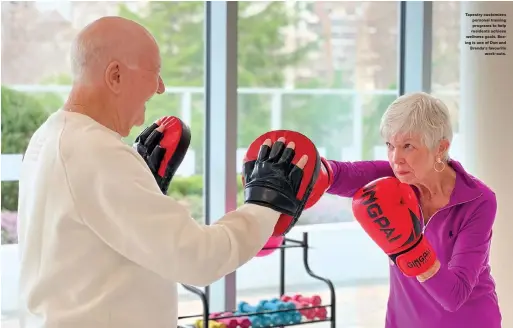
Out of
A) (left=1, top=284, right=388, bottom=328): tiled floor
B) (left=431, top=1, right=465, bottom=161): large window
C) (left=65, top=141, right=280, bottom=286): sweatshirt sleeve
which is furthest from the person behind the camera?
(left=431, top=1, right=465, bottom=161): large window

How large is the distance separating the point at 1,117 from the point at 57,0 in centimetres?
63

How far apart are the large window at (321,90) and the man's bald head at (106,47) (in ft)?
8.25

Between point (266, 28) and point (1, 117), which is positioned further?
point (266, 28)

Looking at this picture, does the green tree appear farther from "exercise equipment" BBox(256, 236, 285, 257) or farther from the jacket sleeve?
the jacket sleeve

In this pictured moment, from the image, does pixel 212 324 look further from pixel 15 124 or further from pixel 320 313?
pixel 15 124

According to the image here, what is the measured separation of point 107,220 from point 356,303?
3.75 meters

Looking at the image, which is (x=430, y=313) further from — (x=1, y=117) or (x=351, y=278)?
(x=351, y=278)

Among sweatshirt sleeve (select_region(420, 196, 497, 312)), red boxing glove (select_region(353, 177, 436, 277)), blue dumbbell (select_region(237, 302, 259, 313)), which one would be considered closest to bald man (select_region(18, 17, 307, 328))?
red boxing glove (select_region(353, 177, 436, 277))

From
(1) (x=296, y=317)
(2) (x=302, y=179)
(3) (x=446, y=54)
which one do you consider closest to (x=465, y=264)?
(2) (x=302, y=179)

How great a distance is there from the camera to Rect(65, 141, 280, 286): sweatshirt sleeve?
5.29ft

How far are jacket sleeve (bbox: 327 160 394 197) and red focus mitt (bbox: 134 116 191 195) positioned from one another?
0.58m

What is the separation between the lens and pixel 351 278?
5520 millimetres

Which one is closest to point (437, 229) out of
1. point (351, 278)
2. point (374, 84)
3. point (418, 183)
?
point (418, 183)

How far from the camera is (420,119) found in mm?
2471
